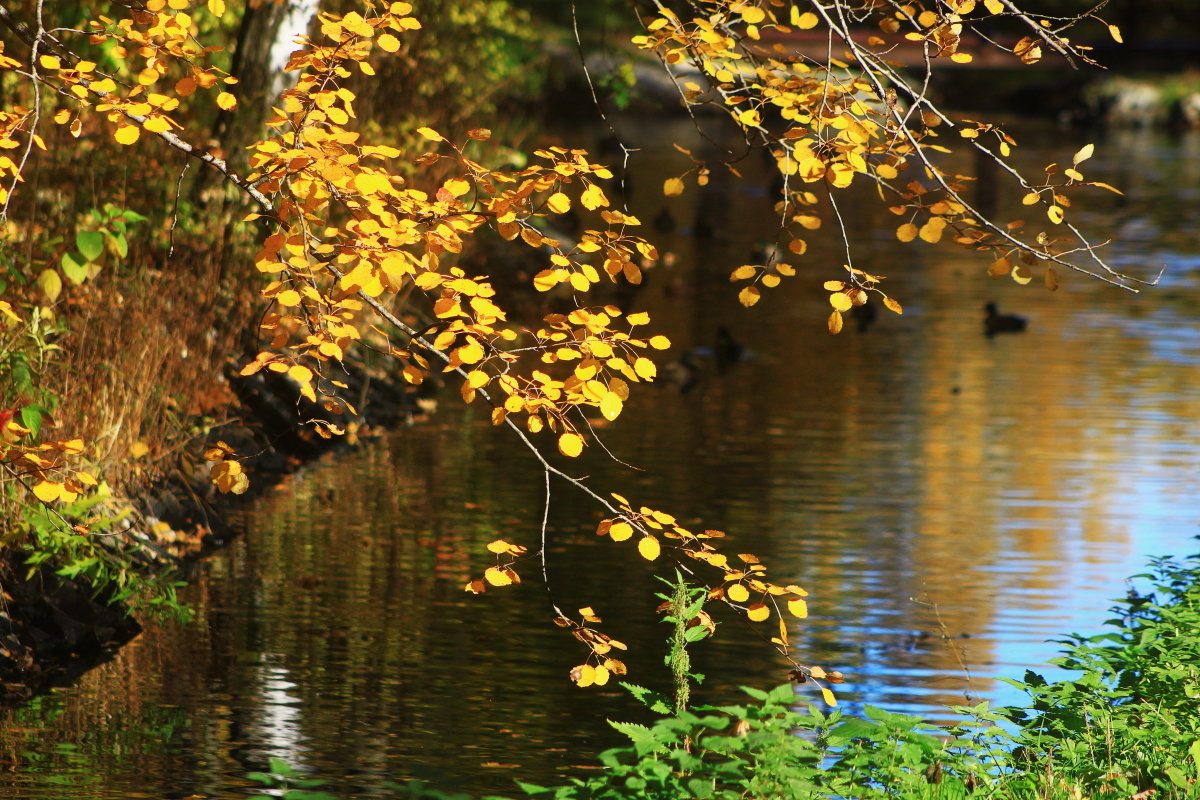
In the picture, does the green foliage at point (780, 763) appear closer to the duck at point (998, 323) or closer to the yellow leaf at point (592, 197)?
the yellow leaf at point (592, 197)

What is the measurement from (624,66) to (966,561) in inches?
139

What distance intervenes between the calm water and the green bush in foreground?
79cm

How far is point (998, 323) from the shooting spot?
18438 mm

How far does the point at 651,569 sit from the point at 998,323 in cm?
934

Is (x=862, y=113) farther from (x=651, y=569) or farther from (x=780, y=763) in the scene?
(x=651, y=569)

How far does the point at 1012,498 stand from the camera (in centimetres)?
1174

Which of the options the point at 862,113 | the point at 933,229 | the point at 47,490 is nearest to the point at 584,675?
the point at 47,490

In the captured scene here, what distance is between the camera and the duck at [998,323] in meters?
18.4

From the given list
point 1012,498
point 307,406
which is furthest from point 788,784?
point 307,406

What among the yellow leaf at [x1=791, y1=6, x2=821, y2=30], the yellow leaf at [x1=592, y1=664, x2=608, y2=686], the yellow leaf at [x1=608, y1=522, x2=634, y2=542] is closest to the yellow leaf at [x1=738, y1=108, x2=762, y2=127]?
the yellow leaf at [x1=791, y1=6, x2=821, y2=30]

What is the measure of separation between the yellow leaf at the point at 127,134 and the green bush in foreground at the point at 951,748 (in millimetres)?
1955

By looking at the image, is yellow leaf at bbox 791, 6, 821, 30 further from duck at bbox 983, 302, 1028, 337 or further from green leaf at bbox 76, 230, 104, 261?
duck at bbox 983, 302, 1028, 337

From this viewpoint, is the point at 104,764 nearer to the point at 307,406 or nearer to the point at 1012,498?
the point at 307,406

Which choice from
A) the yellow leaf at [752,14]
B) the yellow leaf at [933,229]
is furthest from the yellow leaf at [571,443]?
the yellow leaf at [752,14]
